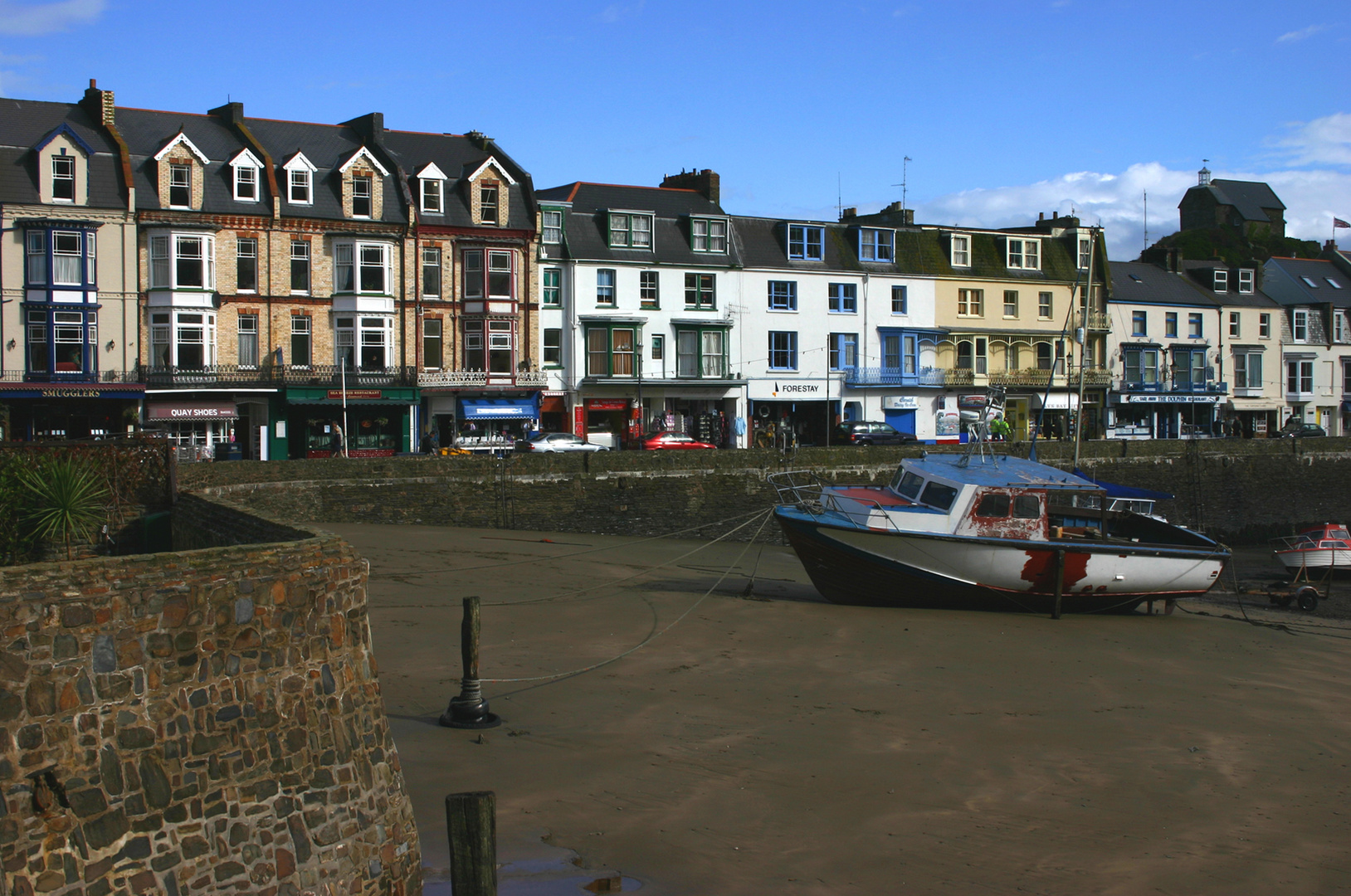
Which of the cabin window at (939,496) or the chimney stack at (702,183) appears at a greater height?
the chimney stack at (702,183)

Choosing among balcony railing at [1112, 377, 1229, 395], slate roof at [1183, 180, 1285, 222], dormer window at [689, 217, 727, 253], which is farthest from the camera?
slate roof at [1183, 180, 1285, 222]

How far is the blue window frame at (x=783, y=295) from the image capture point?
4812cm

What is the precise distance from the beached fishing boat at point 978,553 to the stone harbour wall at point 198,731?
13.2 m

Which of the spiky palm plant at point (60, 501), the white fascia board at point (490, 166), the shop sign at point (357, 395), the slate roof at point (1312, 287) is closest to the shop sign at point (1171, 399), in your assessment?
Answer: the slate roof at point (1312, 287)

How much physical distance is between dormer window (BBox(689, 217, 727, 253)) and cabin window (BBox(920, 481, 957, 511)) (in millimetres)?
27826

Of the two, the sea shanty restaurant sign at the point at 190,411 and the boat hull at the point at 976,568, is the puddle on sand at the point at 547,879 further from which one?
the sea shanty restaurant sign at the point at 190,411

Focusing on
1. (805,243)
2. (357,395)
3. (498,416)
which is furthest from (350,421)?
(805,243)

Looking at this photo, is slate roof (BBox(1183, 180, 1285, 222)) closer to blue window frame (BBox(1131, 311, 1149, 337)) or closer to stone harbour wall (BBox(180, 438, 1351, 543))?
blue window frame (BBox(1131, 311, 1149, 337))

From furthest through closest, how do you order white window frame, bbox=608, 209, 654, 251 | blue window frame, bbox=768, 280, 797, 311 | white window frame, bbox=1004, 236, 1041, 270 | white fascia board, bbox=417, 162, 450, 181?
1. white window frame, bbox=1004, 236, 1041, 270
2. blue window frame, bbox=768, 280, 797, 311
3. white window frame, bbox=608, 209, 654, 251
4. white fascia board, bbox=417, 162, 450, 181

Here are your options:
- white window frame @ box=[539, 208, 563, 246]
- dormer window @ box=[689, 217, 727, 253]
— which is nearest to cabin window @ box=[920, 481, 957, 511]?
white window frame @ box=[539, 208, 563, 246]

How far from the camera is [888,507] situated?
20.2 m

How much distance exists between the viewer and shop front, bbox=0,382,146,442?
3503 centimetres

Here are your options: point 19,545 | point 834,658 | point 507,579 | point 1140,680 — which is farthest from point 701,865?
point 507,579

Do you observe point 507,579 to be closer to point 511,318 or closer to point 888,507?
point 888,507
